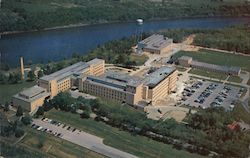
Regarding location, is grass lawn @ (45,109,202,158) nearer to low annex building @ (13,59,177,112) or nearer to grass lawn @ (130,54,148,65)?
low annex building @ (13,59,177,112)

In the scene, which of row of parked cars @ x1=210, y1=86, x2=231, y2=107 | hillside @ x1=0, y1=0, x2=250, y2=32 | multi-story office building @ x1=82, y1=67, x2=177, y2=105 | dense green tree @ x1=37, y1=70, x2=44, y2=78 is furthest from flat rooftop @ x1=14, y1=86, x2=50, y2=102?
hillside @ x1=0, y1=0, x2=250, y2=32

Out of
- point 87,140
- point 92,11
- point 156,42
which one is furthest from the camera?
point 92,11

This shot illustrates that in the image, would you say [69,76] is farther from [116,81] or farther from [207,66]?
[207,66]

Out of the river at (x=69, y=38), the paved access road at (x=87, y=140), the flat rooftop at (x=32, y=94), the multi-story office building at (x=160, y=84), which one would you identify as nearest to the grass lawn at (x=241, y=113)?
the multi-story office building at (x=160, y=84)

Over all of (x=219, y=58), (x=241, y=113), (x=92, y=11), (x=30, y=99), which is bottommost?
(x=241, y=113)

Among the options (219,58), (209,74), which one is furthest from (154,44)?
(209,74)

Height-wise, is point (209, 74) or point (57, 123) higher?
point (209, 74)
